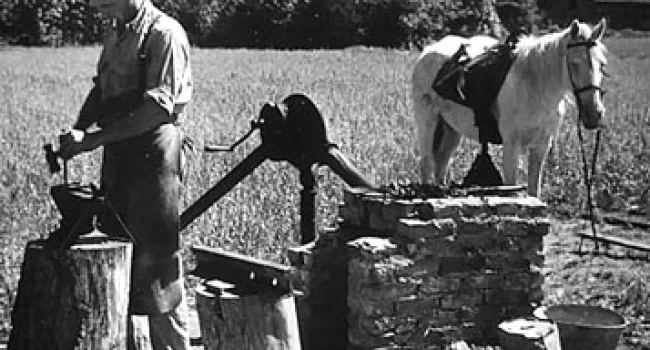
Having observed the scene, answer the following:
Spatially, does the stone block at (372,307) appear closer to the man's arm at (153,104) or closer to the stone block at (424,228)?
the stone block at (424,228)

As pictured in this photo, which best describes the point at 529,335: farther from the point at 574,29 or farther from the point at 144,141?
the point at 574,29

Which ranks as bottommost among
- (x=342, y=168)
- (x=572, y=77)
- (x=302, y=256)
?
(x=302, y=256)

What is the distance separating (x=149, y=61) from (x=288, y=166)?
20.4 ft

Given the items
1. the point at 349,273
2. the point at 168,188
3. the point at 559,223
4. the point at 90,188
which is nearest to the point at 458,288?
the point at 349,273

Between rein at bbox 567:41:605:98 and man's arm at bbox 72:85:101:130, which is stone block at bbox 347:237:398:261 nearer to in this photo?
man's arm at bbox 72:85:101:130

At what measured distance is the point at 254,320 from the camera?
415 cm

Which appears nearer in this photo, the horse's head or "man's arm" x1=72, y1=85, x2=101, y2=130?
"man's arm" x1=72, y1=85, x2=101, y2=130

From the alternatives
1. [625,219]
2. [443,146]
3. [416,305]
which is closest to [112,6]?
[416,305]

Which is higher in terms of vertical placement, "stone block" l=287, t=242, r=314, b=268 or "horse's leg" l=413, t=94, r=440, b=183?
"horse's leg" l=413, t=94, r=440, b=183

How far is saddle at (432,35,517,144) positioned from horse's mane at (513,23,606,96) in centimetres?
20

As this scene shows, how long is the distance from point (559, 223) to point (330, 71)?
16577 mm

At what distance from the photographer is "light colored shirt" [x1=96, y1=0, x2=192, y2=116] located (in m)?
4.58

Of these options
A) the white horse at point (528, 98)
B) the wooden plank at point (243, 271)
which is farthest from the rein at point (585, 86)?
the wooden plank at point (243, 271)

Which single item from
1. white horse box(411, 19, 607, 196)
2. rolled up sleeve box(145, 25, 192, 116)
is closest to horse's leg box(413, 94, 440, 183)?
white horse box(411, 19, 607, 196)
